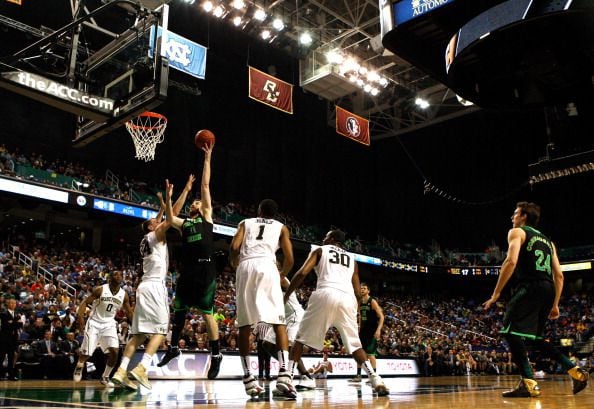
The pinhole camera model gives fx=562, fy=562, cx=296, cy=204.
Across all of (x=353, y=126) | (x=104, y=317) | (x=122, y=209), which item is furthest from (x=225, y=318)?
(x=353, y=126)

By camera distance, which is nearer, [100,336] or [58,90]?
[58,90]

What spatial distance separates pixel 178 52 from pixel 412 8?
41.5 ft

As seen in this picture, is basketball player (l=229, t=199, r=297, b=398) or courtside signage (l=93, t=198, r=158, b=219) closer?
basketball player (l=229, t=199, r=297, b=398)

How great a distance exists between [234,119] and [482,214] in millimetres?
16436

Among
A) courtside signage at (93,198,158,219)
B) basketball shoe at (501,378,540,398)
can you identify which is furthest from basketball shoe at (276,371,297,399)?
courtside signage at (93,198,158,219)

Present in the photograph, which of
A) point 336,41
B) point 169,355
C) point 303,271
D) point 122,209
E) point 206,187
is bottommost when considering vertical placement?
point 169,355

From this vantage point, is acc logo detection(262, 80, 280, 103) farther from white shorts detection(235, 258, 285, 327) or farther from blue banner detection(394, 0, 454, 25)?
white shorts detection(235, 258, 285, 327)

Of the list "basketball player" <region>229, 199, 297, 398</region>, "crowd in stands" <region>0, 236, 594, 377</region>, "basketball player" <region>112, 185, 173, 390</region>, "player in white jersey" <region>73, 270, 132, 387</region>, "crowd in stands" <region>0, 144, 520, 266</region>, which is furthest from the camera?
"crowd in stands" <region>0, 144, 520, 266</region>

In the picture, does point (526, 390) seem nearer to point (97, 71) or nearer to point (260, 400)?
point (260, 400)

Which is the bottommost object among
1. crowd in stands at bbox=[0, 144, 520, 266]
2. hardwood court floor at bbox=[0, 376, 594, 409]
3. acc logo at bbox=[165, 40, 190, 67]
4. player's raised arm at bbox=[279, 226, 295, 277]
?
hardwood court floor at bbox=[0, 376, 594, 409]

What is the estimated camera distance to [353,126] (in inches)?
908

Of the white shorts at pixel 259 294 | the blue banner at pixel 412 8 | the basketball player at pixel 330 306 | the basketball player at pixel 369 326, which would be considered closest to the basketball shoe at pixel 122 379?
the white shorts at pixel 259 294

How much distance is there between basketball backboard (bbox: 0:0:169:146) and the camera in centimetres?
727

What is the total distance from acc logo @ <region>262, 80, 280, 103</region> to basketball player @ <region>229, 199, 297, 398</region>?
1479 centimetres
